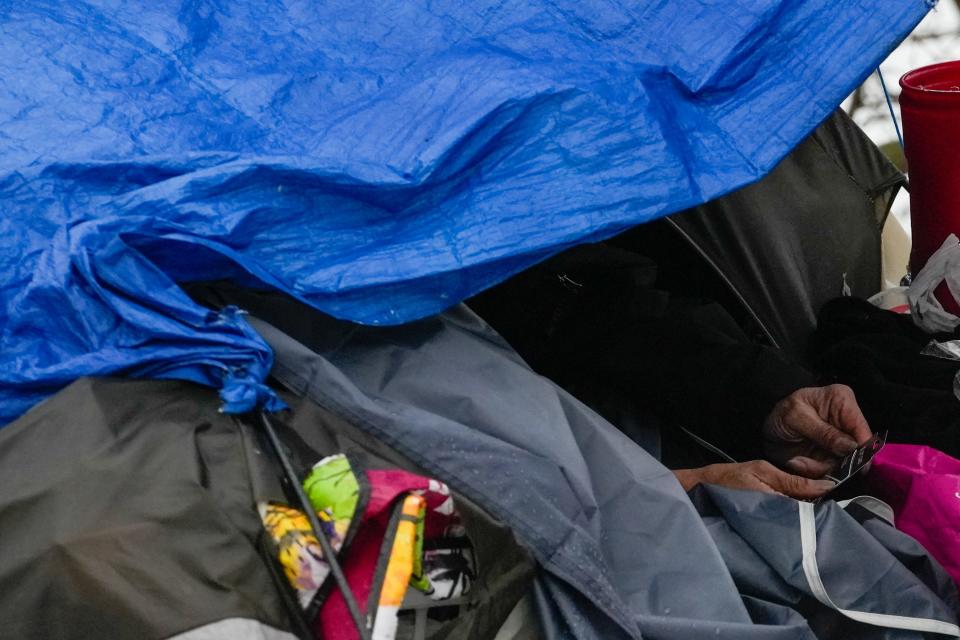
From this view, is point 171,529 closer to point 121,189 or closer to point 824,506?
point 121,189

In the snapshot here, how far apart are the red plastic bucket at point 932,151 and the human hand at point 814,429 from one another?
1.40 ft

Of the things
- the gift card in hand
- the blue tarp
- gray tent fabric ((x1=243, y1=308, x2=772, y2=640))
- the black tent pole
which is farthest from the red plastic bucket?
the black tent pole

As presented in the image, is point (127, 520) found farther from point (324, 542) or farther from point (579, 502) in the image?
point (579, 502)

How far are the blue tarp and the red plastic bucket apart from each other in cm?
38

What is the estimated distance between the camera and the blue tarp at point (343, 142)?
3.24 ft

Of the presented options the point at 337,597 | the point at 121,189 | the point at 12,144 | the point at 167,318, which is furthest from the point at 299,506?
the point at 12,144

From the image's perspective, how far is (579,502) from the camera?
Answer: 1026 millimetres

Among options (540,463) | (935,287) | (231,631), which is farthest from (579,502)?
(935,287)

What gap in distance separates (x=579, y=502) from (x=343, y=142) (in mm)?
429

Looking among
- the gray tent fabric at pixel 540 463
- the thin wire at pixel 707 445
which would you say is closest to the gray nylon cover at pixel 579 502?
the gray tent fabric at pixel 540 463

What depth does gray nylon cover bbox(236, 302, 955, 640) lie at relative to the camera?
0.96 metres

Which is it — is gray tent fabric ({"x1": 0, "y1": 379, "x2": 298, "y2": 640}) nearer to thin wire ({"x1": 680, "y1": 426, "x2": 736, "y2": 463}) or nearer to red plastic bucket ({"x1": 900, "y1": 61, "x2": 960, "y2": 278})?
thin wire ({"x1": 680, "y1": 426, "x2": 736, "y2": 463})

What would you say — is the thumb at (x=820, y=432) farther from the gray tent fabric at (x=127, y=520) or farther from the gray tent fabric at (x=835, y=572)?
the gray tent fabric at (x=127, y=520)

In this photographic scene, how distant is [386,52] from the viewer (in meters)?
1.21
